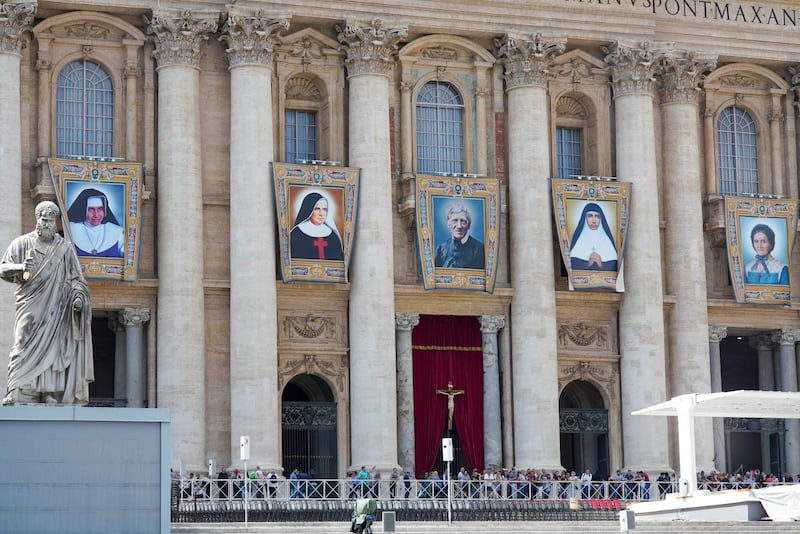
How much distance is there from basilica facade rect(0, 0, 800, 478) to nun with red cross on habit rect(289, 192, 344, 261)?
520 mm

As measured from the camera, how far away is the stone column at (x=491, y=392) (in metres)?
48.7

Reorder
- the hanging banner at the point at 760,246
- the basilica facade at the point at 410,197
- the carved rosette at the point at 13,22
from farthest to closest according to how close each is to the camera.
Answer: the hanging banner at the point at 760,246 < the basilica facade at the point at 410,197 < the carved rosette at the point at 13,22

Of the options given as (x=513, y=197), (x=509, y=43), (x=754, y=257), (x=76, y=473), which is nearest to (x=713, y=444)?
(x=754, y=257)

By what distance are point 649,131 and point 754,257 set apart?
4781mm

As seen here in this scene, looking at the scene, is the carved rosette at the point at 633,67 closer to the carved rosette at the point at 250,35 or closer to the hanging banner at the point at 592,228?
the hanging banner at the point at 592,228

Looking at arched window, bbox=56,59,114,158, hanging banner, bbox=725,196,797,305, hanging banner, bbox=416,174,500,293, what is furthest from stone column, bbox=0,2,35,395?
hanging banner, bbox=725,196,797,305

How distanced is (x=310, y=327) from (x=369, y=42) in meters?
7.66

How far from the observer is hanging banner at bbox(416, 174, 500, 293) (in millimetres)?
48344

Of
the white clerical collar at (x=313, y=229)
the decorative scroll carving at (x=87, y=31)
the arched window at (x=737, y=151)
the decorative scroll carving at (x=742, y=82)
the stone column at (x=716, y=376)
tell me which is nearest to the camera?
the white clerical collar at (x=313, y=229)

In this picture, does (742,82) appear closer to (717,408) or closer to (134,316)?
(717,408)

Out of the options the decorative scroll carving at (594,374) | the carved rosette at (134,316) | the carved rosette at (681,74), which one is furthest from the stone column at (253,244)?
the carved rosette at (681,74)

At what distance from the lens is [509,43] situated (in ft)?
163

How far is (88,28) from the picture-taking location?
156 feet

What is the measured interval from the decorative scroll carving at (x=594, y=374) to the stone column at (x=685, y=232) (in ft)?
5.48
